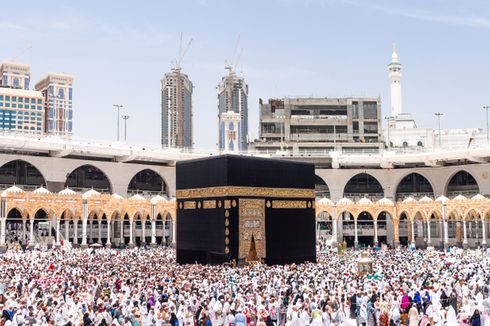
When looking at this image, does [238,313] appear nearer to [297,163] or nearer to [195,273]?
[195,273]

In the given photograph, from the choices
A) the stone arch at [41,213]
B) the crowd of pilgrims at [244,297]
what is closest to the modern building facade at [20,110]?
the stone arch at [41,213]

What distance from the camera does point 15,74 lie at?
139750 millimetres

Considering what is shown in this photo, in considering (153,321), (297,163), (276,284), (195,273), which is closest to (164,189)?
(297,163)

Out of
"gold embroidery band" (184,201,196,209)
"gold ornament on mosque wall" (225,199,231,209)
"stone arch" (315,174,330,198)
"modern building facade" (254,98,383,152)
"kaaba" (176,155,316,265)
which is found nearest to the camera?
"gold ornament on mosque wall" (225,199,231,209)

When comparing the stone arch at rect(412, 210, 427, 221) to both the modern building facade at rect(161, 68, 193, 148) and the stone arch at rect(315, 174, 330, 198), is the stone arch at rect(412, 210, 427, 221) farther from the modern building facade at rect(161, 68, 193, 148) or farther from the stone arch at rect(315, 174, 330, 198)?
the modern building facade at rect(161, 68, 193, 148)

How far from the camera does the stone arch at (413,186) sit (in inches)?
1682

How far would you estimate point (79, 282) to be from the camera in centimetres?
1445

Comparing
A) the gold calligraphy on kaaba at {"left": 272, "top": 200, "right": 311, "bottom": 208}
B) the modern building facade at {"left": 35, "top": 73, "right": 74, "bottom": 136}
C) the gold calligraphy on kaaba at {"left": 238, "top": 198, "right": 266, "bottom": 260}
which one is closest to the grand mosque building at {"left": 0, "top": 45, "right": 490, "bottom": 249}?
the gold calligraphy on kaaba at {"left": 238, "top": 198, "right": 266, "bottom": 260}

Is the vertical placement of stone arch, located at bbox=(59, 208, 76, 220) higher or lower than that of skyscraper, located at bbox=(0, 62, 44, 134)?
lower

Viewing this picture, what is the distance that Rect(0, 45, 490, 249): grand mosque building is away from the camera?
32469 millimetres

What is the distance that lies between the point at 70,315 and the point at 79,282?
4843mm

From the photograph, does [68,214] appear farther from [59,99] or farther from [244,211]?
[59,99]

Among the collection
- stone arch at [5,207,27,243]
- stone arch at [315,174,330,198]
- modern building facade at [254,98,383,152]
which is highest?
modern building facade at [254,98,383,152]

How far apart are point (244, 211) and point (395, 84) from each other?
5410 cm
